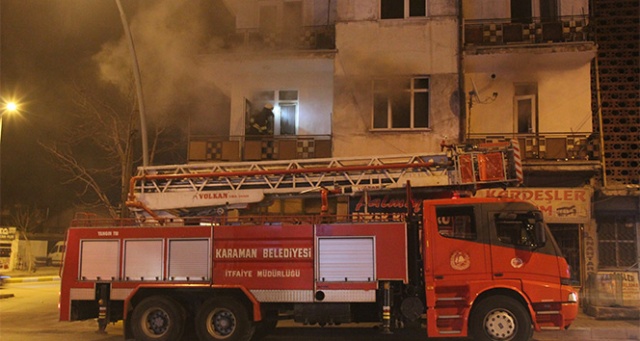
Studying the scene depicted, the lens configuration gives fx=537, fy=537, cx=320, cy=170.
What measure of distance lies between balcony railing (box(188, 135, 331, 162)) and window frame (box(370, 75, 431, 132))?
59.8 inches

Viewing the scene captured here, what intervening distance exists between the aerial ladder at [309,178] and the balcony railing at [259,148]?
4550 millimetres

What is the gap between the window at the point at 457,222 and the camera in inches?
333

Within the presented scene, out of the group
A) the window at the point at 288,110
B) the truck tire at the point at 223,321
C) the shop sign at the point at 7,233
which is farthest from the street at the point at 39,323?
the shop sign at the point at 7,233

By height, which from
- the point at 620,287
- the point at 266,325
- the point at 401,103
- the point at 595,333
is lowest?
the point at 595,333

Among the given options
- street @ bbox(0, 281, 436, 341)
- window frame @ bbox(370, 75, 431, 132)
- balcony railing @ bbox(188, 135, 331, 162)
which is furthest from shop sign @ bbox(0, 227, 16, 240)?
window frame @ bbox(370, 75, 431, 132)

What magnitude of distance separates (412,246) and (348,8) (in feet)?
26.9

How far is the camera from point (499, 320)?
8148 mm

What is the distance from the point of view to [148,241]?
9070mm

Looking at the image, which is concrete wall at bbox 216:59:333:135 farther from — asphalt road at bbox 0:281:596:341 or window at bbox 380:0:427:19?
asphalt road at bbox 0:281:596:341

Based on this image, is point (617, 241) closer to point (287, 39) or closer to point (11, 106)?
point (287, 39)

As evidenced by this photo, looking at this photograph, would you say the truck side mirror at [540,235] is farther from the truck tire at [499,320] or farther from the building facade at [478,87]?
the building facade at [478,87]

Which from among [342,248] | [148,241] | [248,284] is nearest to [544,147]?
[342,248]

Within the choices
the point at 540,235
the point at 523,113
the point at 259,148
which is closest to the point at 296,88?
the point at 259,148

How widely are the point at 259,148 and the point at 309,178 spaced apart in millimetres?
5210
